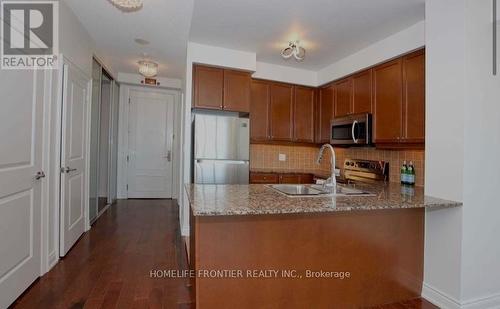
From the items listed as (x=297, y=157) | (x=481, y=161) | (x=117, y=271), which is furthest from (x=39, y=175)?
(x=481, y=161)

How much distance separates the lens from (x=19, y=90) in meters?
1.96

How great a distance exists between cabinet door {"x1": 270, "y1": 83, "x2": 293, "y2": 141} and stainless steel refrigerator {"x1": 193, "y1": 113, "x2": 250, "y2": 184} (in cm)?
58

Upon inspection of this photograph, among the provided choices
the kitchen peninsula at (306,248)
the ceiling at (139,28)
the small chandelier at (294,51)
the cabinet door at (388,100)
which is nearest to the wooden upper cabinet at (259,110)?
the small chandelier at (294,51)

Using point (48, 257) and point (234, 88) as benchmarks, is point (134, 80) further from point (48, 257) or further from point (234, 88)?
point (48, 257)

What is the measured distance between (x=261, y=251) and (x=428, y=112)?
5.62ft

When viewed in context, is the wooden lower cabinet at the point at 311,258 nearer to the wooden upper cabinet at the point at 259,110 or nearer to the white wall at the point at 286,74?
the wooden upper cabinet at the point at 259,110

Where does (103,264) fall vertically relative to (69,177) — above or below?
below

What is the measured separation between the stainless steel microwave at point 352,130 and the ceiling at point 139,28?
7.35ft

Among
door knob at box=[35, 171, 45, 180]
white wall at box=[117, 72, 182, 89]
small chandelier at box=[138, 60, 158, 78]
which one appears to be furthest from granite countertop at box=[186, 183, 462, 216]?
white wall at box=[117, 72, 182, 89]

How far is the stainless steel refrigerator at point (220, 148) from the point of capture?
3273 millimetres

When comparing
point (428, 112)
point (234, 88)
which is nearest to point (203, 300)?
point (428, 112)

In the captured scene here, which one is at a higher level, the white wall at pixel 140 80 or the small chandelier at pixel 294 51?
the white wall at pixel 140 80

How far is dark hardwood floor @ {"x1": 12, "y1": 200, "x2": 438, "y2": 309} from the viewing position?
195 centimetres

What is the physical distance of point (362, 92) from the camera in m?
3.24
